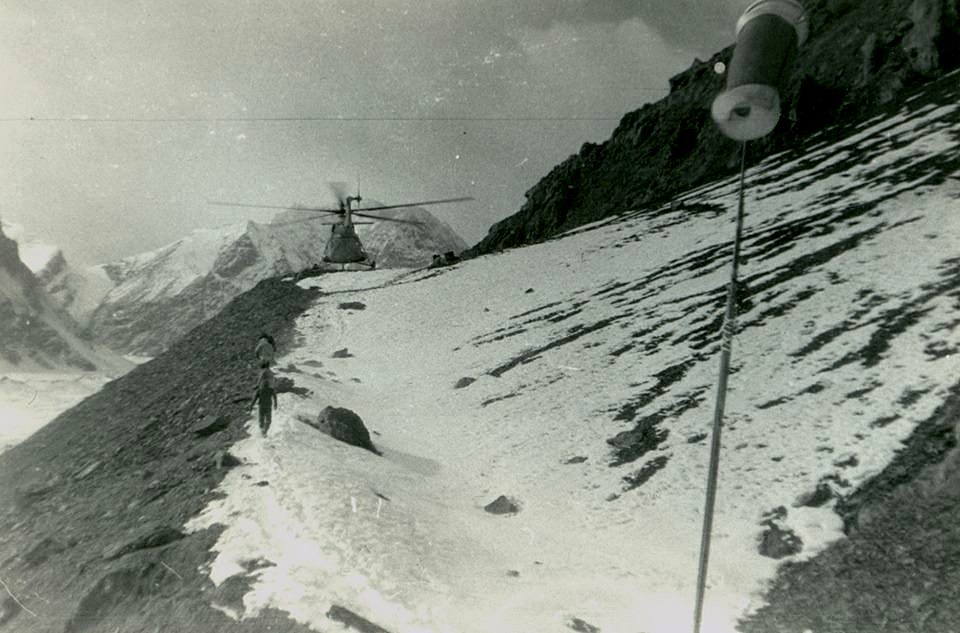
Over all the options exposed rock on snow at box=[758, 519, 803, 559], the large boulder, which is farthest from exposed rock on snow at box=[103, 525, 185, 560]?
exposed rock on snow at box=[758, 519, 803, 559]

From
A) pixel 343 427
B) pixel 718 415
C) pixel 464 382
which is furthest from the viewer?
pixel 464 382

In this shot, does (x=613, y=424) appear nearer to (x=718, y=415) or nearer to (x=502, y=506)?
(x=502, y=506)

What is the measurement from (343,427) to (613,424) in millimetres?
6770

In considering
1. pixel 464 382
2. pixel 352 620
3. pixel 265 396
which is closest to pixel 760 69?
pixel 352 620

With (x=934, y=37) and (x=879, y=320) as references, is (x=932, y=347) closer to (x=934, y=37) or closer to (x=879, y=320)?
(x=879, y=320)

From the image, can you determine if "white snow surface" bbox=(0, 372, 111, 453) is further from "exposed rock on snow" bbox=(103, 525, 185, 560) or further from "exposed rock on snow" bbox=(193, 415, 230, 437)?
"exposed rock on snow" bbox=(103, 525, 185, 560)

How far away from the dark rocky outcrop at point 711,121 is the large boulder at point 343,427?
3625 cm

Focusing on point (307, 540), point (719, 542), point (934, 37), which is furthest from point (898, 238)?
point (934, 37)

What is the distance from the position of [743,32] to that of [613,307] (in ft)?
64.7

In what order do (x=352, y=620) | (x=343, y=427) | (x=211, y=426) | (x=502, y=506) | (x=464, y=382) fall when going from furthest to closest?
1. (x=464, y=382)
2. (x=211, y=426)
3. (x=343, y=427)
4. (x=502, y=506)
5. (x=352, y=620)

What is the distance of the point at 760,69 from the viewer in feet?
18.2

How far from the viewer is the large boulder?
1422 cm

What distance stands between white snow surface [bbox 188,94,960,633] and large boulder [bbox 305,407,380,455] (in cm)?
59

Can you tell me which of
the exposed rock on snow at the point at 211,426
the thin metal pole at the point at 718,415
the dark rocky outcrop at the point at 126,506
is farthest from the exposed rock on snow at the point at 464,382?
the thin metal pole at the point at 718,415
